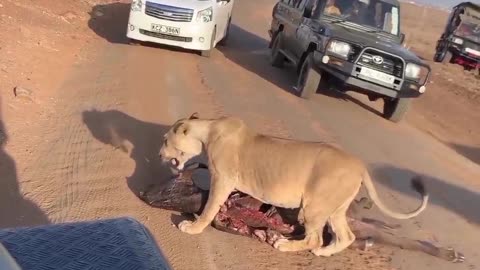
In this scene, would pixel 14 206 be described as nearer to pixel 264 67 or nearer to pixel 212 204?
pixel 212 204

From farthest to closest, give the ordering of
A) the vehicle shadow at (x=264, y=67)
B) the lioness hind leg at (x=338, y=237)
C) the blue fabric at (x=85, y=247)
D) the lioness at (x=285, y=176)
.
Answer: the vehicle shadow at (x=264, y=67) → the lioness hind leg at (x=338, y=237) → the lioness at (x=285, y=176) → the blue fabric at (x=85, y=247)

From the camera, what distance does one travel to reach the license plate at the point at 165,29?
14.2m

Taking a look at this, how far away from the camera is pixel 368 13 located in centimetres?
1295

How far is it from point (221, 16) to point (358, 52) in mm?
5011

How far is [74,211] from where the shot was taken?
572cm

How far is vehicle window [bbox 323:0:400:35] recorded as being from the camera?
1280cm

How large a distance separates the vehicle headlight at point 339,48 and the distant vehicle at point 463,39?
13113 millimetres

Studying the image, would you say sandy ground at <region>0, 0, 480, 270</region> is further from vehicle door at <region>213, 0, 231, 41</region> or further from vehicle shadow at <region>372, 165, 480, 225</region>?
vehicle door at <region>213, 0, 231, 41</region>

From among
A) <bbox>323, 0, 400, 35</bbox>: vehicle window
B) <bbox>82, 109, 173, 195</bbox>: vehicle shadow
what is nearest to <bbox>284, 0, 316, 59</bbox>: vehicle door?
<bbox>323, 0, 400, 35</bbox>: vehicle window

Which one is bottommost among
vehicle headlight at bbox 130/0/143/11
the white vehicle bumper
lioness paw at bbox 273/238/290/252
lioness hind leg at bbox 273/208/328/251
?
the white vehicle bumper

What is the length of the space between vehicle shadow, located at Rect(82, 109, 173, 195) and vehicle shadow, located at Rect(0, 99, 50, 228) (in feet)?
3.08

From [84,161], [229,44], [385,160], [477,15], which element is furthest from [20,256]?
[477,15]

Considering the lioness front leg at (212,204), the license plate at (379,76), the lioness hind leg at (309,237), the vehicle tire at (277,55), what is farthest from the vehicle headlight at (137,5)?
the lioness hind leg at (309,237)

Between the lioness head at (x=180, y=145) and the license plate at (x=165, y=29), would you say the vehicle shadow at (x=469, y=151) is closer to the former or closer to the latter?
the license plate at (x=165, y=29)
